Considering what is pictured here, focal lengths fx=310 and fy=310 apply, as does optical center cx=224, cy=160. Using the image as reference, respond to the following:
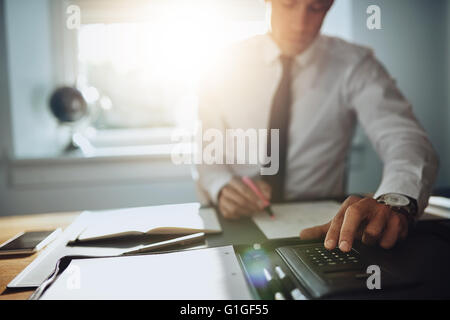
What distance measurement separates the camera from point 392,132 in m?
0.81

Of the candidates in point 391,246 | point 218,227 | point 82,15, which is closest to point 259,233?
point 218,227

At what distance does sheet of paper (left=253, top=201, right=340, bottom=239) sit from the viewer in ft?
1.88

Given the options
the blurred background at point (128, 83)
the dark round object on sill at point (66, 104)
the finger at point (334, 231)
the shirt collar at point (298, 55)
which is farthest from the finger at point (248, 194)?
the dark round object on sill at point (66, 104)

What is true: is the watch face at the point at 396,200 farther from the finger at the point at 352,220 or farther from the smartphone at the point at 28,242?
the smartphone at the point at 28,242

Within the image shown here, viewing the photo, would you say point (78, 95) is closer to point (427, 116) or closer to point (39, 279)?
point (39, 279)

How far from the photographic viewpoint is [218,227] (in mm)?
605

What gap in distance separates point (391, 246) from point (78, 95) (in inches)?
65.0

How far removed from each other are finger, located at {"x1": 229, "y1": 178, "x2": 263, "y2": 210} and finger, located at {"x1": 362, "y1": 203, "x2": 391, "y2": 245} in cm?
25

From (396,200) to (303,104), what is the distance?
1.78 ft

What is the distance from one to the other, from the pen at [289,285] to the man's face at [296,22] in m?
0.76

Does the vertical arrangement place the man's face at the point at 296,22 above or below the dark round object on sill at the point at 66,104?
above

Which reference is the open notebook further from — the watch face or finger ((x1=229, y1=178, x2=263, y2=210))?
the watch face

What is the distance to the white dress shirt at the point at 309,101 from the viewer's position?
0.96 m
